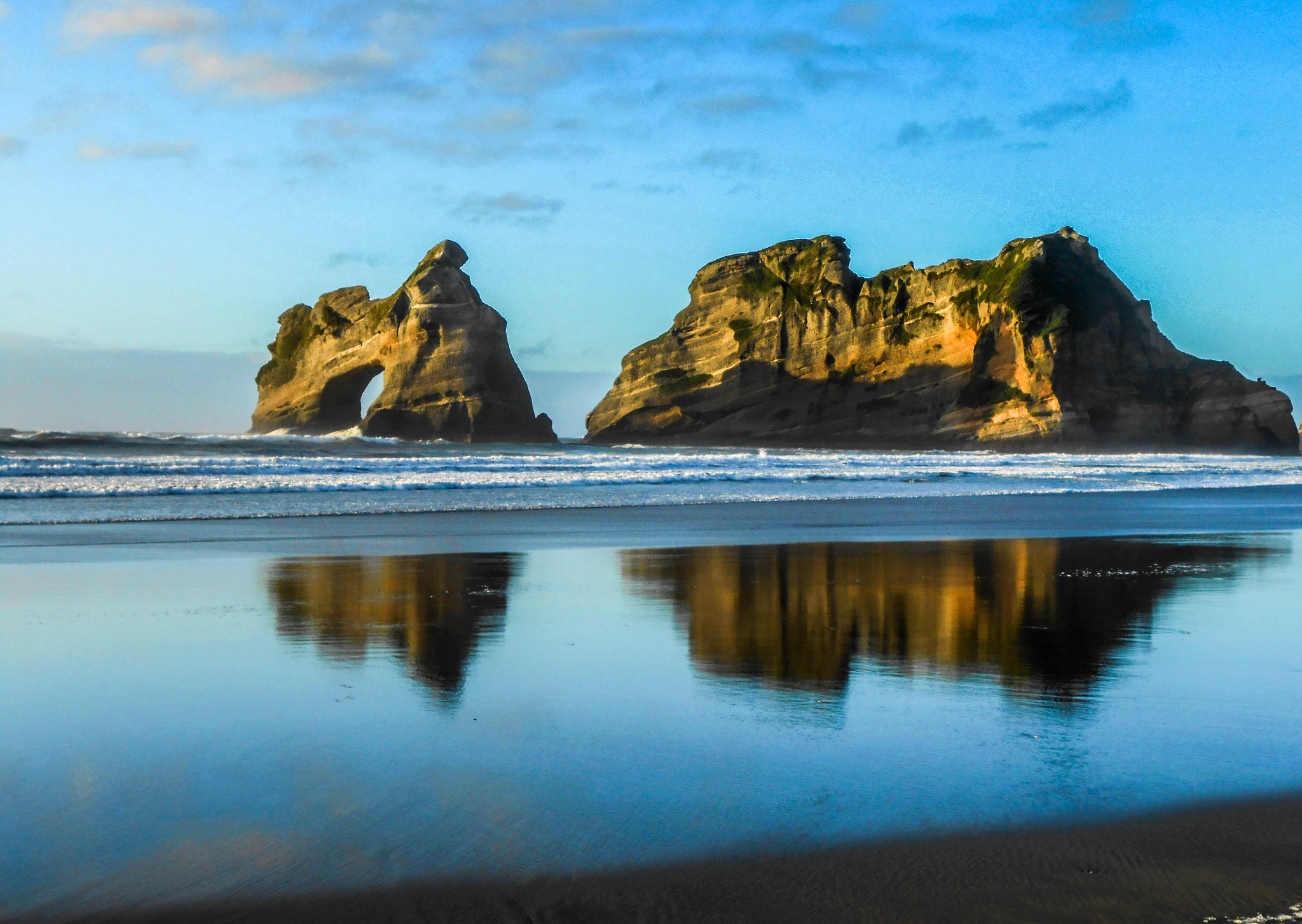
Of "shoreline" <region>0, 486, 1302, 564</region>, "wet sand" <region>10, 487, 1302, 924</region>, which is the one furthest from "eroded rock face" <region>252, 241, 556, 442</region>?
"wet sand" <region>10, 487, 1302, 924</region>

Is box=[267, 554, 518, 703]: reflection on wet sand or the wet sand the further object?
box=[267, 554, 518, 703]: reflection on wet sand

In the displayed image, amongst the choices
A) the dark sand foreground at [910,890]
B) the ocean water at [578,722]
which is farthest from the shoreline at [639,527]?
the dark sand foreground at [910,890]

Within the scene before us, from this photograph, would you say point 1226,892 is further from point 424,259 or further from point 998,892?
point 424,259

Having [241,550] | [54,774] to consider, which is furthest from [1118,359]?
[54,774]

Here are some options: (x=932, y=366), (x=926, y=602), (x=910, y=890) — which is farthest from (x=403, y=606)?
(x=932, y=366)

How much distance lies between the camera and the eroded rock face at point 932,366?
260 feet

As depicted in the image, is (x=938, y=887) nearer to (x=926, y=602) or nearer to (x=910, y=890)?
(x=910, y=890)

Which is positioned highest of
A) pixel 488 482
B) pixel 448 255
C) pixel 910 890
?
pixel 448 255

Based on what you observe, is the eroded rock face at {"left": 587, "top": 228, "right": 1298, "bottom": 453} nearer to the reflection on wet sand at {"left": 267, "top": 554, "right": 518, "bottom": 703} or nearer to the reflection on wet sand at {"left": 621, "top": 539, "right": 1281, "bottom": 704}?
the reflection on wet sand at {"left": 621, "top": 539, "right": 1281, "bottom": 704}

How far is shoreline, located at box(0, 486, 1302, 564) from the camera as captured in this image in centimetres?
1081

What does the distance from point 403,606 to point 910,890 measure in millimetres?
4914

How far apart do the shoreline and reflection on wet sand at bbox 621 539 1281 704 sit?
1384 millimetres

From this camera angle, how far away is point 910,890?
2469mm

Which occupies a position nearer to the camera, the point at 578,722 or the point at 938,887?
the point at 938,887
